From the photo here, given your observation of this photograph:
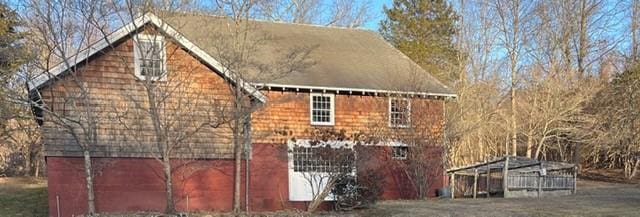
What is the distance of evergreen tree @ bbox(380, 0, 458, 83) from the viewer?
36.5 m

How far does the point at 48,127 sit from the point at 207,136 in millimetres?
4842

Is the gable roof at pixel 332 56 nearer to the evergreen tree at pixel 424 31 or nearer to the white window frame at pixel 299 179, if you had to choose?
the white window frame at pixel 299 179

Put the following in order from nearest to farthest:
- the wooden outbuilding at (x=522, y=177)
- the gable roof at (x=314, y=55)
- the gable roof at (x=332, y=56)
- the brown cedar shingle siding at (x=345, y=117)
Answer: the gable roof at (x=314, y=55)
the brown cedar shingle siding at (x=345, y=117)
the gable roof at (x=332, y=56)
the wooden outbuilding at (x=522, y=177)

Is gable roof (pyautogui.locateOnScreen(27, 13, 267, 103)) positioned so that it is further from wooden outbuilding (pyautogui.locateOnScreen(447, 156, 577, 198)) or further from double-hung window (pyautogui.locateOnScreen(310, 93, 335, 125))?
wooden outbuilding (pyautogui.locateOnScreen(447, 156, 577, 198))

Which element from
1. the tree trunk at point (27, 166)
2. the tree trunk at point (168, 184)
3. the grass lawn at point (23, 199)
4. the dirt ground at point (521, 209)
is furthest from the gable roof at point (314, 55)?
the tree trunk at point (27, 166)

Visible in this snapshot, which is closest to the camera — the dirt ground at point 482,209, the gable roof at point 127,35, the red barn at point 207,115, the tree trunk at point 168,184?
the dirt ground at point 482,209

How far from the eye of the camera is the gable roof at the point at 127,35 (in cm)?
1606

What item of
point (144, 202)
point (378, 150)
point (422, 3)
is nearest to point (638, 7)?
point (422, 3)

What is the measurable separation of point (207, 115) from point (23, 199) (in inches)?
363

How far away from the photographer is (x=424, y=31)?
38.7 meters

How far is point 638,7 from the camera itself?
36.5m

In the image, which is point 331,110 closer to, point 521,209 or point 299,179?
point 299,179

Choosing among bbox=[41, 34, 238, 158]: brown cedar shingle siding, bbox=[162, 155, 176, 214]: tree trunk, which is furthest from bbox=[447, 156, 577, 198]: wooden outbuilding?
bbox=[162, 155, 176, 214]: tree trunk

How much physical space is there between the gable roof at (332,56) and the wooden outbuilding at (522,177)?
4081 mm
